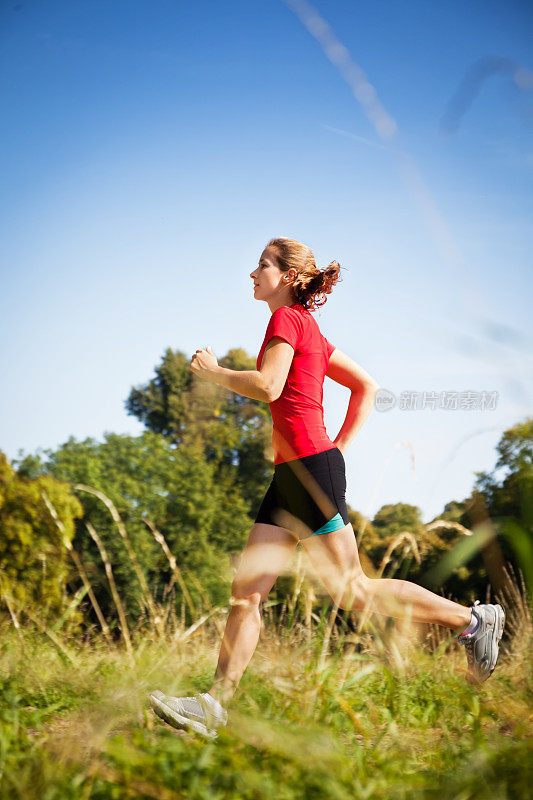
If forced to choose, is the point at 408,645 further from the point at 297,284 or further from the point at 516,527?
the point at 516,527

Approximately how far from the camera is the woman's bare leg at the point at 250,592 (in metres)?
2.35

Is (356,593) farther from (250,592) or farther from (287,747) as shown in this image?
(287,747)

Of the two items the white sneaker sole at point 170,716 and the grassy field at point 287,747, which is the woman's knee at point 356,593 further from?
the white sneaker sole at point 170,716

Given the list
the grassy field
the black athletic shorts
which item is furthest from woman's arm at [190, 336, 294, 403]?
the grassy field

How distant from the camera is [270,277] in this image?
2818mm

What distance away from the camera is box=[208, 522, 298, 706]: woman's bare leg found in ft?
7.72

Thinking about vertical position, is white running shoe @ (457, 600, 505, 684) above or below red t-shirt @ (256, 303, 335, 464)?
below

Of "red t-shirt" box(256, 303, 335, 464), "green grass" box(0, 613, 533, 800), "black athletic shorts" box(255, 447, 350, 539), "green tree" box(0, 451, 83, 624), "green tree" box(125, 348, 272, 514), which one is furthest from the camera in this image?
"green tree" box(125, 348, 272, 514)

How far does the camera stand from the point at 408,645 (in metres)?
3.50

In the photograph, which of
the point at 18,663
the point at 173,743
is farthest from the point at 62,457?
the point at 173,743

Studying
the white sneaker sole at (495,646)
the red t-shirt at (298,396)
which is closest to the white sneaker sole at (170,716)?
Answer: the red t-shirt at (298,396)

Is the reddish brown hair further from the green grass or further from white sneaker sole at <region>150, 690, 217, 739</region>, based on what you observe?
white sneaker sole at <region>150, 690, 217, 739</region>

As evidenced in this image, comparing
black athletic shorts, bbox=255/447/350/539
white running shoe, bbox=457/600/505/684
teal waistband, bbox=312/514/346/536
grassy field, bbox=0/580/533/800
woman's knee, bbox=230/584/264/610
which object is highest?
black athletic shorts, bbox=255/447/350/539

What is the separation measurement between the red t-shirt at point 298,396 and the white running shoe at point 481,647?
2.78 ft
